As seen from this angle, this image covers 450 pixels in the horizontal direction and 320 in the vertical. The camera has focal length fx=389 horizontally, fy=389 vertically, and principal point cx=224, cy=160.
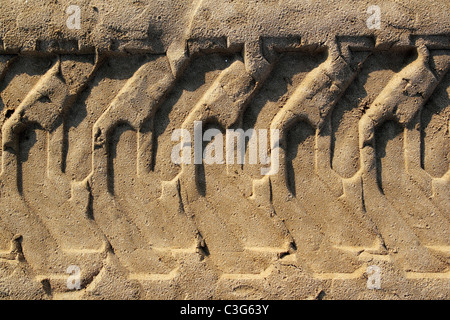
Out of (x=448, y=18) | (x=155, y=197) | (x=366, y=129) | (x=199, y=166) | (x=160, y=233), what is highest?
(x=448, y=18)

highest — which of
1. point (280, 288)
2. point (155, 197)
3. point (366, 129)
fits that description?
point (366, 129)

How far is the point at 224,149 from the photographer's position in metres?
1.39

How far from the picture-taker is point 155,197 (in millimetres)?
1386

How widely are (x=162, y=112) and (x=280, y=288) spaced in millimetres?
752

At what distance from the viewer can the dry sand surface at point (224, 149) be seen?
1.36 metres

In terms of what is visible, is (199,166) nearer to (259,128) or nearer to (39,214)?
(259,128)

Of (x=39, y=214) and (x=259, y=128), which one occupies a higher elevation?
(x=259, y=128)

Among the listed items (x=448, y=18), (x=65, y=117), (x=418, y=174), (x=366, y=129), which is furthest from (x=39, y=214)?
(x=448, y=18)

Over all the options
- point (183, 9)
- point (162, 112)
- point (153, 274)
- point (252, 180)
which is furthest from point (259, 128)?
point (153, 274)

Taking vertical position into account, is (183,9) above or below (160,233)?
above

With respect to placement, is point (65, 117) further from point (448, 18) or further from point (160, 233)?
point (448, 18)


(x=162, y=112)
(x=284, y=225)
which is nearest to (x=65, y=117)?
(x=162, y=112)

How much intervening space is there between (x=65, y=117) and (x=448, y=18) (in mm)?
1399

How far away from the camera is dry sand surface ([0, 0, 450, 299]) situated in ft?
4.47
